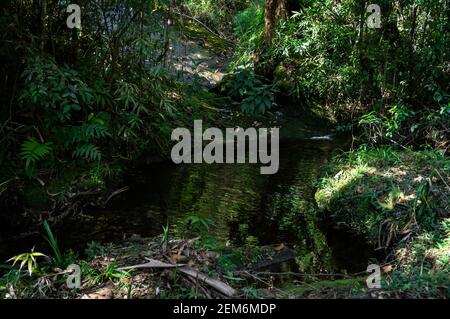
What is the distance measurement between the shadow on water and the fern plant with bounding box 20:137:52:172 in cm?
88

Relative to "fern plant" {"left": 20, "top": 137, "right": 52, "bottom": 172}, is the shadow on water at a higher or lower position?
lower

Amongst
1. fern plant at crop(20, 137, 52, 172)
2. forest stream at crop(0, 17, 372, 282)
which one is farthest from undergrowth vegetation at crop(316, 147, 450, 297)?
fern plant at crop(20, 137, 52, 172)

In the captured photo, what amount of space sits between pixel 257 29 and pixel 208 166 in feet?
14.9

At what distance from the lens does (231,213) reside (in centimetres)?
609

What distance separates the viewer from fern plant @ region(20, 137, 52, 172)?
18.6 ft

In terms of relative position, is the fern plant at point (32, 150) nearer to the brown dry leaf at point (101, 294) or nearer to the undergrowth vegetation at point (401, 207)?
the brown dry leaf at point (101, 294)

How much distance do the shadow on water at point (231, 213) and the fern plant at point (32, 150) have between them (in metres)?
0.88

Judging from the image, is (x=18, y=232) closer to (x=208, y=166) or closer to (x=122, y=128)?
(x=122, y=128)

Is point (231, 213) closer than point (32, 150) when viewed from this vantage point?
No

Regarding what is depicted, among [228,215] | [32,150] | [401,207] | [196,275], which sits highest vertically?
[32,150]

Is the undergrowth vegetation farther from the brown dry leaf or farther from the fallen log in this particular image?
the brown dry leaf

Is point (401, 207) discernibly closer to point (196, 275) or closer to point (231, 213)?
point (231, 213)

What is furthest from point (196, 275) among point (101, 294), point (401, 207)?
point (401, 207)

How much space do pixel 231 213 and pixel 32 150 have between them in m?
2.46
